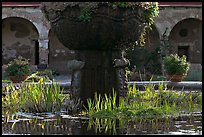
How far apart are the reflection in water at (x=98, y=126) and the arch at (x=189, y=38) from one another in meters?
19.0

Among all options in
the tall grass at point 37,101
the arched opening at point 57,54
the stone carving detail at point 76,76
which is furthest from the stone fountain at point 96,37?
the arched opening at point 57,54

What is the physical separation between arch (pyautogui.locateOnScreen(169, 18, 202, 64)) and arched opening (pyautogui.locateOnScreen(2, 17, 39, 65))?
6.58 metres

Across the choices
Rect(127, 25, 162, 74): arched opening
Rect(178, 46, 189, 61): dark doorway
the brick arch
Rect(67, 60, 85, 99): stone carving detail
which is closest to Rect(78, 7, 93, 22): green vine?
Rect(67, 60, 85, 99): stone carving detail

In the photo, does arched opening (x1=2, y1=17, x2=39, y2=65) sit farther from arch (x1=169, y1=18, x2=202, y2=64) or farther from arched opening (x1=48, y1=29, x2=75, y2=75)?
arch (x1=169, y1=18, x2=202, y2=64)

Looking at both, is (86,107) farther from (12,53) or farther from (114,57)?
(12,53)

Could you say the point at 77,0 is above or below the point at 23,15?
below

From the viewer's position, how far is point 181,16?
2322 cm

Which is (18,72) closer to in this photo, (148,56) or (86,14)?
(86,14)

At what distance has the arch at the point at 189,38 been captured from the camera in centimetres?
2520

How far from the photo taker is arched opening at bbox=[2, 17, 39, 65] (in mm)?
25234

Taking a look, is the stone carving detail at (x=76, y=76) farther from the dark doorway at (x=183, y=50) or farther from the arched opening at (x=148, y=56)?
the dark doorway at (x=183, y=50)

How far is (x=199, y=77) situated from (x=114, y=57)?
483 inches

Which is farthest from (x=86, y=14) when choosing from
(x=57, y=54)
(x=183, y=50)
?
(x=183, y=50)

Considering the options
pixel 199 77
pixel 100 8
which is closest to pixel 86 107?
pixel 100 8
